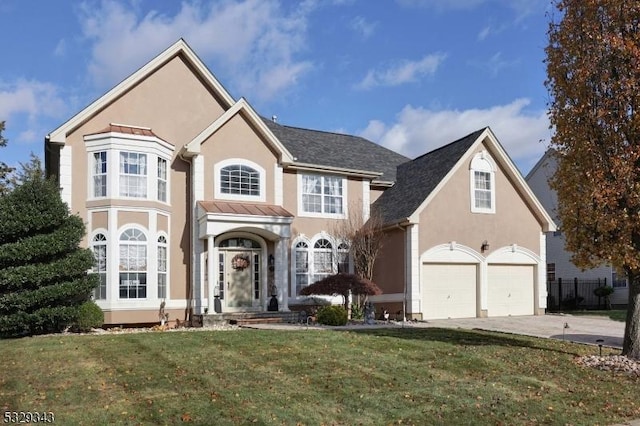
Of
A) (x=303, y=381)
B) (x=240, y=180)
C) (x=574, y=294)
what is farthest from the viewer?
(x=574, y=294)

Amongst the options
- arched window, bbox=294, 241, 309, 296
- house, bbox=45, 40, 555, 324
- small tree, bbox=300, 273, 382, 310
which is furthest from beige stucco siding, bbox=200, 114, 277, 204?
small tree, bbox=300, 273, 382, 310

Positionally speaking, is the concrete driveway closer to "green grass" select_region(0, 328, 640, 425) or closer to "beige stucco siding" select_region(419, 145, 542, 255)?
"green grass" select_region(0, 328, 640, 425)

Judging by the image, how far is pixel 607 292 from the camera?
30406mm

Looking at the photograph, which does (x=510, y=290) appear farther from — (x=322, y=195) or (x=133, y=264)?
(x=133, y=264)

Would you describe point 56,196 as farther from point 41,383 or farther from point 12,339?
point 41,383

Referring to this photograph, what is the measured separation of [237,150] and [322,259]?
18.0ft

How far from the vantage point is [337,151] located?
1040 inches

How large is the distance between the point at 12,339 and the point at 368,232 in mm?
12494

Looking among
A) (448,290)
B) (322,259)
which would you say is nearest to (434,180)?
(448,290)

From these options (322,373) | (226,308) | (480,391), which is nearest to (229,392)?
(322,373)

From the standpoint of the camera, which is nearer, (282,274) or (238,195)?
(238,195)

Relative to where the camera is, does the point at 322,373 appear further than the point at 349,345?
No

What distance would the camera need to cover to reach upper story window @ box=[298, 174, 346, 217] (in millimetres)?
23906

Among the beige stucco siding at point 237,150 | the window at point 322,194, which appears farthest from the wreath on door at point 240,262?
the window at point 322,194
